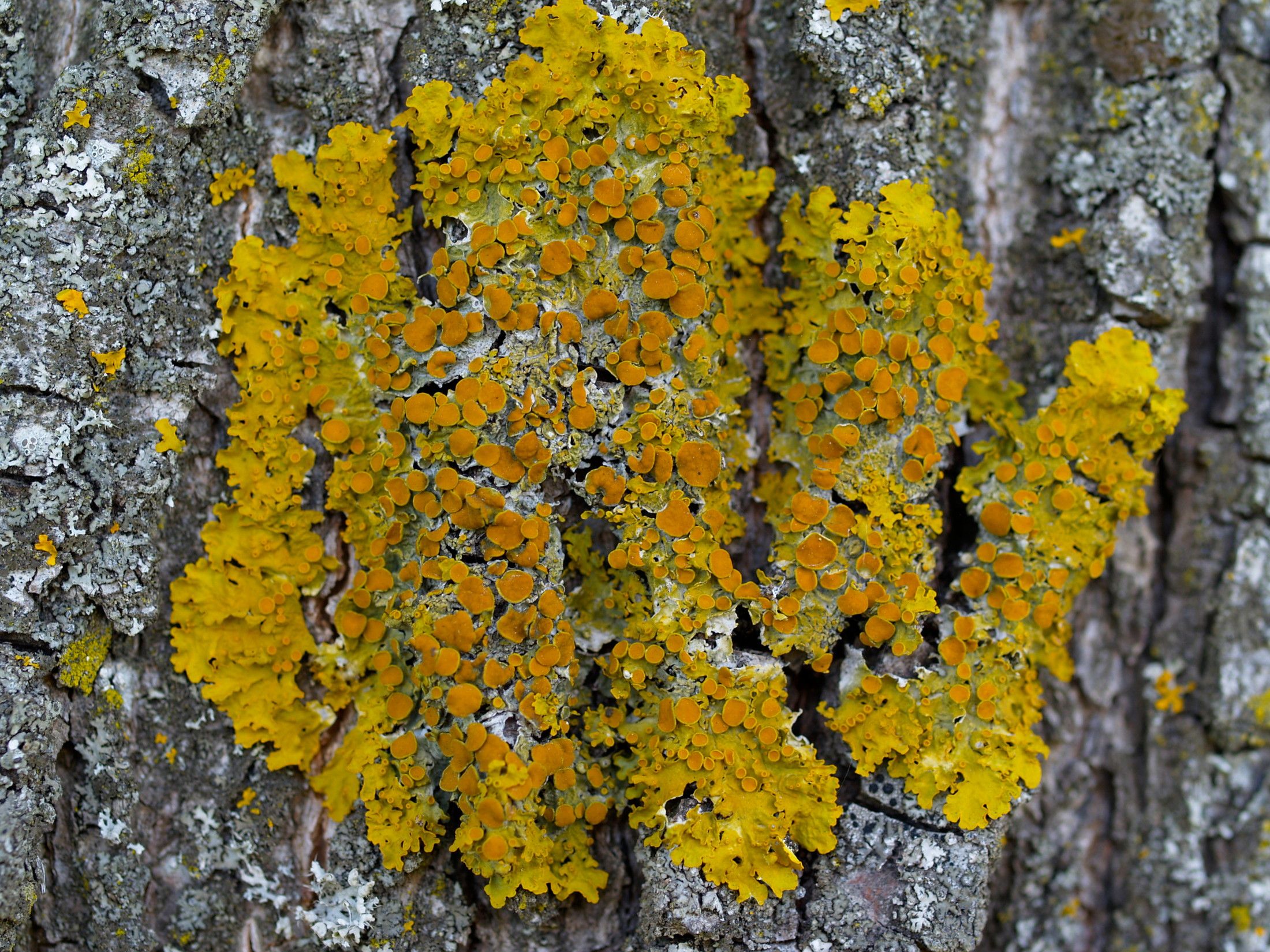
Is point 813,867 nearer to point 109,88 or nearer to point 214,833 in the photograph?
point 214,833

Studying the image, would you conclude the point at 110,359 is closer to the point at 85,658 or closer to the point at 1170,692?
the point at 85,658

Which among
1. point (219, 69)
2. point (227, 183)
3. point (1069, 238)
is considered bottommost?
point (227, 183)

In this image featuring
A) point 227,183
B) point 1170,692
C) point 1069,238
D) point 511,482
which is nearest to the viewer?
point 511,482

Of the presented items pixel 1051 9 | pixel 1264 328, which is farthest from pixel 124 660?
pixel 1264 328

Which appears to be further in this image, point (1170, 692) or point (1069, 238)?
point (1170, 692)

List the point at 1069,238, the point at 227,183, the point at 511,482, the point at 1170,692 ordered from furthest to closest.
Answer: the point at 1170,692 < the point at 1069,238 < the point at 227,183 < the point at 511,482

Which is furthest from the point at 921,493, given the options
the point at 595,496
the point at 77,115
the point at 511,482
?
the point at 77,115
